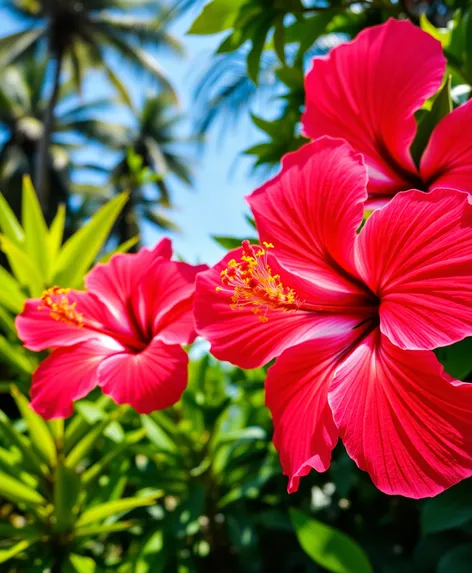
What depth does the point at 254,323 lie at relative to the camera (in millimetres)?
400

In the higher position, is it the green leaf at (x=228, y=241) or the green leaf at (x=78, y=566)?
the green leaf at (x=228, y=241)

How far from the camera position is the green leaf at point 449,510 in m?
0.62

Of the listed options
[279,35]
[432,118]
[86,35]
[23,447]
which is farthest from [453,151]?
[86,35]

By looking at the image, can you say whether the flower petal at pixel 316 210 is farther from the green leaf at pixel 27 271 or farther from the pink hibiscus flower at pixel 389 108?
the green leaf at pixel 27 271

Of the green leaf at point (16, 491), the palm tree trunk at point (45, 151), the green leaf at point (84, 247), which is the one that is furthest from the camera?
the palm tree trunk at point (45, 151)

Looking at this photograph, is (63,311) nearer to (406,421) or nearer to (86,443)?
(406,421)

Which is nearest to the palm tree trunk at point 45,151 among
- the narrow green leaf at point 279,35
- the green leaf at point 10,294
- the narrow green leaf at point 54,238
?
the narrow green leaf at point 54,238

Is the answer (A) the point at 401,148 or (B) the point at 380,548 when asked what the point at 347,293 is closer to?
(A) the point at 401,148

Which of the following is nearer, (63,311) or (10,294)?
(63,311)

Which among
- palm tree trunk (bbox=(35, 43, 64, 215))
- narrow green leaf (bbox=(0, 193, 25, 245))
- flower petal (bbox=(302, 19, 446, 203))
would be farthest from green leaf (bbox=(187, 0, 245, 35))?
palm tree trunk (bbox=(35, 43, 64, 215))

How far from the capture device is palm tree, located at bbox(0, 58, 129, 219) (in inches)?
681

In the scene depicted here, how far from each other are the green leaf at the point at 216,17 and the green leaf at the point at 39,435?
0.58 meters

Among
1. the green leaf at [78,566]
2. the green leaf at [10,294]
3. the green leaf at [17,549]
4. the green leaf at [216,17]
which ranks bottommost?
Result: the green leaf at [78,566]

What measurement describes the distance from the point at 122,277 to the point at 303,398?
210mm
